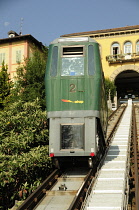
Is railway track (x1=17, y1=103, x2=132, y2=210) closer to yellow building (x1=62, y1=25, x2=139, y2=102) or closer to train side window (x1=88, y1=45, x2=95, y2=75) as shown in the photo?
train side window (x1=88, y1=45, x2=95, y2=75)

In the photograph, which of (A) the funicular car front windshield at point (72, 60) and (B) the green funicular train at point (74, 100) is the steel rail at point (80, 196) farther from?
(A) the funicular car front windshield at point (72, 60)

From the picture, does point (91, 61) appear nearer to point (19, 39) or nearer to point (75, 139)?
point (75, 139)

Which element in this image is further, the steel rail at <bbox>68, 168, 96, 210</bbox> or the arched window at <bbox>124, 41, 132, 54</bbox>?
the arched window at <bbox>124, 41, 132, 54</bbox>

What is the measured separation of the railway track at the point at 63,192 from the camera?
7715 millimetres

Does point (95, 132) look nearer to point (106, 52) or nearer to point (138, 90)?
point (106, 52)

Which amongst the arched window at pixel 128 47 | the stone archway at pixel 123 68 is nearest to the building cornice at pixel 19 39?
the stone archway at pixel 123 68

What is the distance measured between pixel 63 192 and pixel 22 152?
3495mm

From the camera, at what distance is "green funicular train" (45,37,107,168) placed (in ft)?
31.4

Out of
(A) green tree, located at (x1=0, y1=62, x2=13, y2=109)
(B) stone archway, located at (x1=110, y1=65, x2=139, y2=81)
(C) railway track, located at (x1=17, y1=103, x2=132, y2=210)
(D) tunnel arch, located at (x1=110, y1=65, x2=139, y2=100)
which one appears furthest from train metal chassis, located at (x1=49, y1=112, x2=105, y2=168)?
(D) tunnel arch, located at (x1=110, y1=65, x2=139, y2=100)

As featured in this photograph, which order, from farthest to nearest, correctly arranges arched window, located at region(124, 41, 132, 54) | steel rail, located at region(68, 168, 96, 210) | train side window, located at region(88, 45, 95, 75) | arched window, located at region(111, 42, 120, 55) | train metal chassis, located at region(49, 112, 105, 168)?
arched window, located at region(111, 42, 120, 55)
arched window, located at region(124, 41, 132, 54)
train side window, located at region(88, 45, 95, 75)
train metal chassis, located at region(49, 112, 105, 168)
steel rail, located at region(68, 168, 96, 210)

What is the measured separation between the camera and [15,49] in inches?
1359

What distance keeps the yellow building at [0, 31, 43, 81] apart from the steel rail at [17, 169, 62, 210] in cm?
2547

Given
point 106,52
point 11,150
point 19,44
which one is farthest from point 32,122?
point 106,52

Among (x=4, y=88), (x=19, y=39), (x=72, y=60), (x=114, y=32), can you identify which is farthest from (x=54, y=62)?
(x=114, y=32)
